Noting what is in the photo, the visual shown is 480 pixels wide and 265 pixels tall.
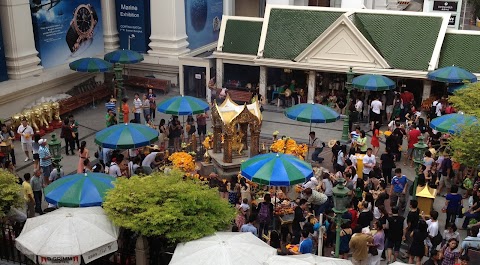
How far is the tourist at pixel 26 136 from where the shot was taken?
1948 cm

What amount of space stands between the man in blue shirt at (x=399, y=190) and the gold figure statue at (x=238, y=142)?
508 cm

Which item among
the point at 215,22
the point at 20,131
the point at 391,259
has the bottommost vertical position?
the point at 391,259

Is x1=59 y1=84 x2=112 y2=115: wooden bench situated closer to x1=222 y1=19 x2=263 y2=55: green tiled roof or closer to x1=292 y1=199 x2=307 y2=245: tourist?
x1=222 y1=19 x2=263 y2=55: green tiled roof

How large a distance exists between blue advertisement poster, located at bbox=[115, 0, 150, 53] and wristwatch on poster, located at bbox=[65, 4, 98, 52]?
5.10 ft

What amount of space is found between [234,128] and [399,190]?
17.9 feet

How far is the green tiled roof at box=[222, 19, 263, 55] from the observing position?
88.4ft

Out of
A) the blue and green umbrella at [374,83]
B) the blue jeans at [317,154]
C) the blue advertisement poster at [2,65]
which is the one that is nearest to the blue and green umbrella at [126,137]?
the blue jeans at [317,154]

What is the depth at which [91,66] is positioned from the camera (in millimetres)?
25641

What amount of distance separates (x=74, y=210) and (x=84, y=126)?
12.8 m

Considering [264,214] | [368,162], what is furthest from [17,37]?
[368,162]

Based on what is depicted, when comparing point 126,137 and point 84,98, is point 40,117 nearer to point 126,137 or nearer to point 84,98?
point 84,98

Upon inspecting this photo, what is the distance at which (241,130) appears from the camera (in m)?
18.2

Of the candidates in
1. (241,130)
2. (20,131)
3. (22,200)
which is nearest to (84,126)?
(20,131)

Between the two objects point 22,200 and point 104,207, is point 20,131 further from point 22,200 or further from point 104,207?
point 104,207
